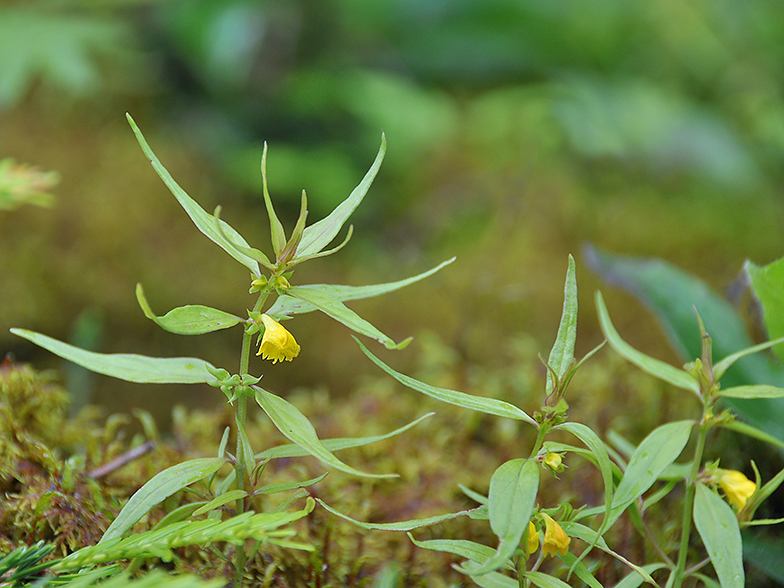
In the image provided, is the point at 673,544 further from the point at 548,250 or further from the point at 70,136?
the point at 70,136

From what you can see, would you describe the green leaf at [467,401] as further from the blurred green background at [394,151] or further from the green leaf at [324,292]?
the blurred green background at [394,151]

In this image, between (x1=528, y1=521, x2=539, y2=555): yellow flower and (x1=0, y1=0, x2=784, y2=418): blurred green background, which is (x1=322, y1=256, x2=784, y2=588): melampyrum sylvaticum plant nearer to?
(x1=528, y1=521, x2=539, y2=555): yellow flower

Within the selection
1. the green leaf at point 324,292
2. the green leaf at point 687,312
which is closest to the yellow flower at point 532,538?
the green leaf at point 324,292

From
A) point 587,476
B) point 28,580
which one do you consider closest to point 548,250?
point 587,476

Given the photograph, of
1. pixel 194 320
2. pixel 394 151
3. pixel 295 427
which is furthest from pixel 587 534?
pixel 394 151

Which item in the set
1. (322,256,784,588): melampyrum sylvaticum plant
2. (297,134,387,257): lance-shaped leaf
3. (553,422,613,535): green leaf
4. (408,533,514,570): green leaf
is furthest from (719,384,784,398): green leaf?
(297,134,387,257): lance-shaped leaf

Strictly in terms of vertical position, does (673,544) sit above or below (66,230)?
above

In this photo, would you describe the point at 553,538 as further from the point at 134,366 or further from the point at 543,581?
the point at 134,366
